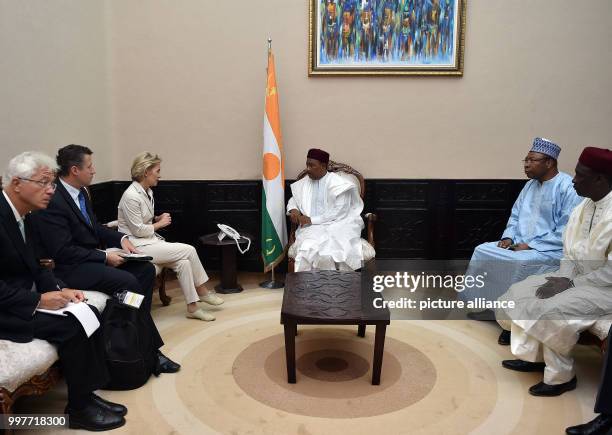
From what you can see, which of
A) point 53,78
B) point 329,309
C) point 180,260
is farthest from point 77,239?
point 329,309

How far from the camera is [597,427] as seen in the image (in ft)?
7.77

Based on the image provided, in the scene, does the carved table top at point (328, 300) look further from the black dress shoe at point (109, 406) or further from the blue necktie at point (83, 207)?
the blue necktie at point (83, 207)

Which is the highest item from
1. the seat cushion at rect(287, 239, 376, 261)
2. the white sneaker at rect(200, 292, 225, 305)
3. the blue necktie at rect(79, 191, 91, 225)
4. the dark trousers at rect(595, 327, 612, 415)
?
the blue necktie at rect(79, 191, 91, 225)

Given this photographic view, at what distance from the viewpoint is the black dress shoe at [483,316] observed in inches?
159

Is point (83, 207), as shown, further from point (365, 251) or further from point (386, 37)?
point (386, 37)

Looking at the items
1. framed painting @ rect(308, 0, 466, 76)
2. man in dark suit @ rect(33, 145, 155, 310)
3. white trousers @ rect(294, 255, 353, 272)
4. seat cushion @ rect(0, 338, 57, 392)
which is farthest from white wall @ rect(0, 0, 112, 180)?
white trousers @ rect(294, 255, 353, 272)

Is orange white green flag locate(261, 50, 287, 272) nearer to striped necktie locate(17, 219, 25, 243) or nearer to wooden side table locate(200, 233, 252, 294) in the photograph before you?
wooden side table locate(200, 233, 252, 294)

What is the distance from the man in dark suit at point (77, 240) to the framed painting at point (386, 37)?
258 centimetres

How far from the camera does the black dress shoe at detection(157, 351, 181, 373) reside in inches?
120

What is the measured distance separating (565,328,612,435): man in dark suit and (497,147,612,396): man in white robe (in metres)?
0.32

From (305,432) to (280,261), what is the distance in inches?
99.9

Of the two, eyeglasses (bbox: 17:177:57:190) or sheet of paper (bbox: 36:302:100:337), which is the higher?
eyeglasses (bbox: 17:177:57:190)

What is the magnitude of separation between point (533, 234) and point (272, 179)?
7.73ft

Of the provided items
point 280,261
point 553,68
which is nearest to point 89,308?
point 280,261
